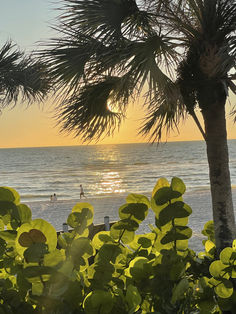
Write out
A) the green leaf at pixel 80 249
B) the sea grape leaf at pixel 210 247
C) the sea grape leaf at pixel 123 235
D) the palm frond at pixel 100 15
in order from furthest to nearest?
the palm frond at pixel 100 15 < the sea grape leaf at pixel 210 247 < the sea grape leaf at pixel 123 235 < the green leaf at pixel 80 249

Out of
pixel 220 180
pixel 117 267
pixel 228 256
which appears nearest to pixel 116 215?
pixel 220 180

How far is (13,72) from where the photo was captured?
1327 centimetres

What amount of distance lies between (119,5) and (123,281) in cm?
436

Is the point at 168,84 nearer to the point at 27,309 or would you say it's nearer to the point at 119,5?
the point at 119,5

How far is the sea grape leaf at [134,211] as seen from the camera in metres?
0.88

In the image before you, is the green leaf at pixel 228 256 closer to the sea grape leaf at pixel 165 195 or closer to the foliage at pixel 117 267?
A: the foliage at pixel 117 267

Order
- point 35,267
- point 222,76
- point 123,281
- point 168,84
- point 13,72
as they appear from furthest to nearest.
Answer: point 13,72 < point 222,76 < point 168,84 < point 123,281 < point 35,267

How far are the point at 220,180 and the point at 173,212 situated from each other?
15.4 feet

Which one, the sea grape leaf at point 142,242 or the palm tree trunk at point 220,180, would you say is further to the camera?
the palm tree trunk at point 220,180

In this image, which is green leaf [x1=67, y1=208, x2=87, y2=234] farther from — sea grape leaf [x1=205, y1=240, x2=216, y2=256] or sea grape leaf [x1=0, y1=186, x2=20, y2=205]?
sea grape leaf [x1=205, y1=240, x2=216, y2=256]

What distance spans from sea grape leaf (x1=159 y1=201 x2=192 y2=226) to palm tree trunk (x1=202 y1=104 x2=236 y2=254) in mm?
4594

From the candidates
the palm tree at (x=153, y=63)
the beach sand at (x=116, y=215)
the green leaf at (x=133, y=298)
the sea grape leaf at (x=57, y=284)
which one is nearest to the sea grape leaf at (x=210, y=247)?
the green leaf at (x=133, y=298)

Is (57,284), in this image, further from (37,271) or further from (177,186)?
(177,186)

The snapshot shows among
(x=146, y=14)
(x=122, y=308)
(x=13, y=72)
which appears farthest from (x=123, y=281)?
(x=13, y=72)
